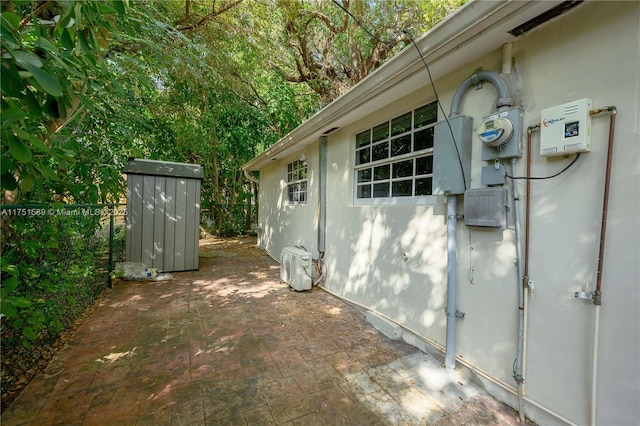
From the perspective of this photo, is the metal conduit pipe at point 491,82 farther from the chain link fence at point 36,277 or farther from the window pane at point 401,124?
the chain link fence at point 36,277

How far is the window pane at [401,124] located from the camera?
3109 millimetres

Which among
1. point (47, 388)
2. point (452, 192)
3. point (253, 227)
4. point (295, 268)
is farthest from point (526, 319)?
point (253, 227)

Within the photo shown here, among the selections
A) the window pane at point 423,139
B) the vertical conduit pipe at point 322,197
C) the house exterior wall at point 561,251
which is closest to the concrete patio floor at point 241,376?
the house exterior wall at point 561,251

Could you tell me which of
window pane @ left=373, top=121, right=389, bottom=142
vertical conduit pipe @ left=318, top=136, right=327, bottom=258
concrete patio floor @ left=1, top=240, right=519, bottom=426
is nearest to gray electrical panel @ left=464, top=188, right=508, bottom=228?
concrete patio floor @ left=1, top=240, right=519, bottom=426

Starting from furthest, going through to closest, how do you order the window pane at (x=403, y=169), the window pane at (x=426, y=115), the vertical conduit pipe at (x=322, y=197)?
the vertical conduit pipe at (x=322, y=197) → the window pane at (x=403, y=169) → the window pane at (x=426, y=115)

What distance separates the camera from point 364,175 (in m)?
3.92

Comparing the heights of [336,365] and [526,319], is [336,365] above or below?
below

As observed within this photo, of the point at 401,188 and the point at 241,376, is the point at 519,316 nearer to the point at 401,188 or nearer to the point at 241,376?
the point at 401,188

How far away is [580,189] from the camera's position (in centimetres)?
165

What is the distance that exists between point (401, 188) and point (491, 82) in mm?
1393

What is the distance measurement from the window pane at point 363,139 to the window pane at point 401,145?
522 mm

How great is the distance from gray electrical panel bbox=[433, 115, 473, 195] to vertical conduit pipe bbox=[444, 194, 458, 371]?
12cm

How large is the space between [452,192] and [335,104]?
1961 mm

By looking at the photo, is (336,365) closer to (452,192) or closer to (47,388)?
(452,192)
